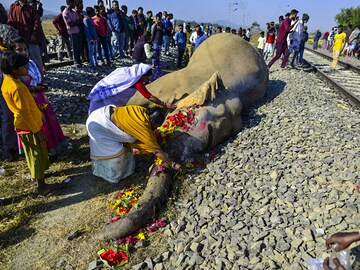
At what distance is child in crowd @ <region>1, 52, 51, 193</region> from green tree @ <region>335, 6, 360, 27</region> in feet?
115

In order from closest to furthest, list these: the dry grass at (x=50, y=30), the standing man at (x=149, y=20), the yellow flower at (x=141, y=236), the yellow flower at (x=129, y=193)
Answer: the yellow flower at (x=141, y=236) < the yellow flower at (x=129, y=193) < the standing man at (x=149, y=20) < the dry grass at (x=50, y=30)

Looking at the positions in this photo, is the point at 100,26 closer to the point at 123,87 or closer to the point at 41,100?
the point at 123,87

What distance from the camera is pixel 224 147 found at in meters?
4.52

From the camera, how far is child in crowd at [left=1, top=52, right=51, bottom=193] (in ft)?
10.8

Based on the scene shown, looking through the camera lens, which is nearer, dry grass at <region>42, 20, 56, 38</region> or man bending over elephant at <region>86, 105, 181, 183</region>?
man bending over elephant at <region>86, 105, 181, 183</region>

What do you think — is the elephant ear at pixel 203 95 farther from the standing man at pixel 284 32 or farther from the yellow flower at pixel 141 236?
the standing man at pixel 284 32

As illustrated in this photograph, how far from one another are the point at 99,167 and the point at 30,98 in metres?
1.28

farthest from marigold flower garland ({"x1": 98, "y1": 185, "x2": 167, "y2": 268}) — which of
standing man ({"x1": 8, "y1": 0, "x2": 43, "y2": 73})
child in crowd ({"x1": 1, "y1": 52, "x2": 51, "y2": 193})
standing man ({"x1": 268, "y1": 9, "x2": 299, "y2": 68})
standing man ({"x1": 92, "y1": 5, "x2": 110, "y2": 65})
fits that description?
standing man ({"x1": 268, "y1": 9, "x2": 299, "y2": 68})

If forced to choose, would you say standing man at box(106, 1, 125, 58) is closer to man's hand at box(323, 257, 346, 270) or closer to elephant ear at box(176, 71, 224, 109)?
elephant ear at box(176, 71, 224, 109)

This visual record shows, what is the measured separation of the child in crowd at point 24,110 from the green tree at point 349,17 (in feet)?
115

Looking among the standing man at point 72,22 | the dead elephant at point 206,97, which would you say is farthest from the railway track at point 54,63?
the dead elephant at point 206,97

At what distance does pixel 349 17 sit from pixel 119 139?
3807 centimetres

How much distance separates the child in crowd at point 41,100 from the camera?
385 centimetres

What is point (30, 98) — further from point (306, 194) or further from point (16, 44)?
point (306, 194)
